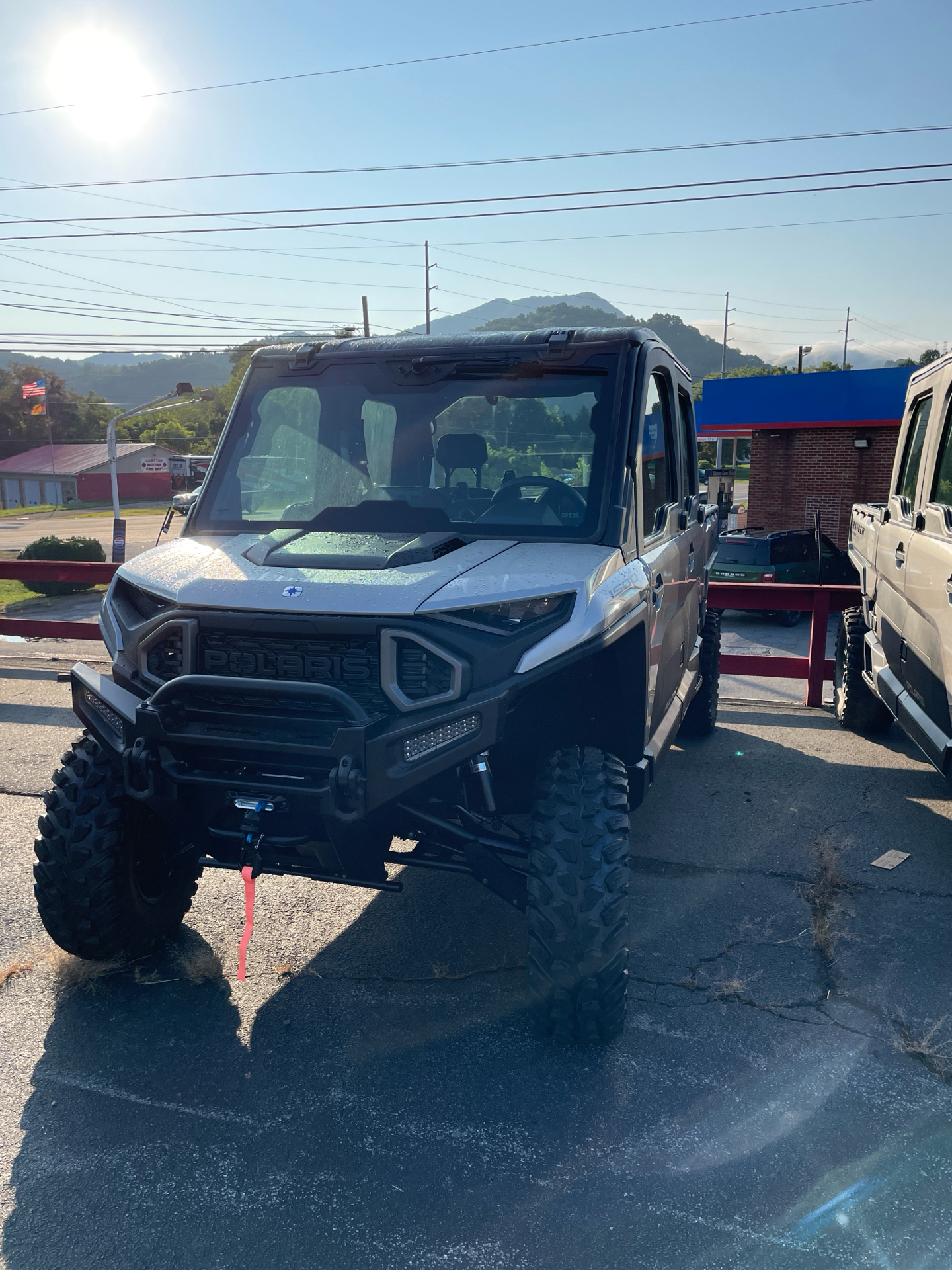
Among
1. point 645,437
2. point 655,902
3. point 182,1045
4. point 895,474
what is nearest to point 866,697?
point 895,474

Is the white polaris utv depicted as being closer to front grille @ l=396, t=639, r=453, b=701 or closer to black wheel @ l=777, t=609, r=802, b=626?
front grille @ l=396, t=639, r=453, b=701

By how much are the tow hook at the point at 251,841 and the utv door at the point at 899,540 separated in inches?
152

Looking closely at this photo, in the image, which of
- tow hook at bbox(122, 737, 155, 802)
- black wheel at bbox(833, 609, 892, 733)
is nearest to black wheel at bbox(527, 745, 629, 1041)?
tow hook at bbox(122, 737, 155, 802)

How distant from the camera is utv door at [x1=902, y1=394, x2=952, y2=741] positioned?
4445 mm

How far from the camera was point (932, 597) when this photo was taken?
4648 millimetres

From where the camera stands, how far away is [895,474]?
6484 mm

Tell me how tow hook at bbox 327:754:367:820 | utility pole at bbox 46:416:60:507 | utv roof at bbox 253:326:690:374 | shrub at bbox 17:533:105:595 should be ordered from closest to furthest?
tow hook at bbox 327:754:367:820
utv roof at bbox 253:326:690:374
shrub at bbox 17:533:105:595
utility pole at bbox 46:416:60:507

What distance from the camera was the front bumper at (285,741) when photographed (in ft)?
9.68

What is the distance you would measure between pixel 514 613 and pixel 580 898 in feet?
3.16

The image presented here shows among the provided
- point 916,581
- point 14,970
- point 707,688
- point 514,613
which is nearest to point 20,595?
point 707,688

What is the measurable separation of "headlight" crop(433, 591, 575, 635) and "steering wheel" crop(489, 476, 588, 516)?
0.77 m

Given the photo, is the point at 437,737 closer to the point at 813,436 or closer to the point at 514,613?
the point at 514,613

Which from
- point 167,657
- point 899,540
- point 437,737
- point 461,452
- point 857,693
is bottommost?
point 857,693

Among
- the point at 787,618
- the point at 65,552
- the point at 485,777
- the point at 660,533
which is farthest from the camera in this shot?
the point at 65,552
